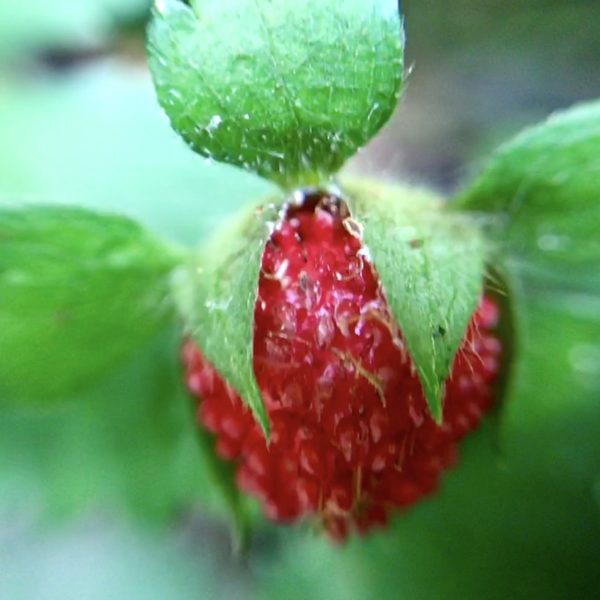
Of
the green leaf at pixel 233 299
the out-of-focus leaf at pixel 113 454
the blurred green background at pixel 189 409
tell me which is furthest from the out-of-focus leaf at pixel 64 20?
the green leaf at pixel 233 299

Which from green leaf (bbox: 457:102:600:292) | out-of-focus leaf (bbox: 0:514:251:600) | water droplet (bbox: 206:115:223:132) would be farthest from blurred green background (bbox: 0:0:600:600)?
water droplet (bbox: 206:115:223:132)

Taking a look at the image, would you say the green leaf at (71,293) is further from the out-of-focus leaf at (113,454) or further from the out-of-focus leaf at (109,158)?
the out-of-focus leaf at (109,158)

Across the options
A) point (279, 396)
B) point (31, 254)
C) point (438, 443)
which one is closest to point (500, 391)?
point (438, 443)

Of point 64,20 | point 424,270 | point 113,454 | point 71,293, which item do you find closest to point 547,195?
point 424,270

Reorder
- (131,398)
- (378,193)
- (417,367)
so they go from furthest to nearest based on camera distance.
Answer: (131,398) < (378,193) < (417,367)

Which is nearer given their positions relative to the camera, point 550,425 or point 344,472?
point 344,472

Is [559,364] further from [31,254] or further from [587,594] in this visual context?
[31,254]

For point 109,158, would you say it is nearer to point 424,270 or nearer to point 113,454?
point 113,454
